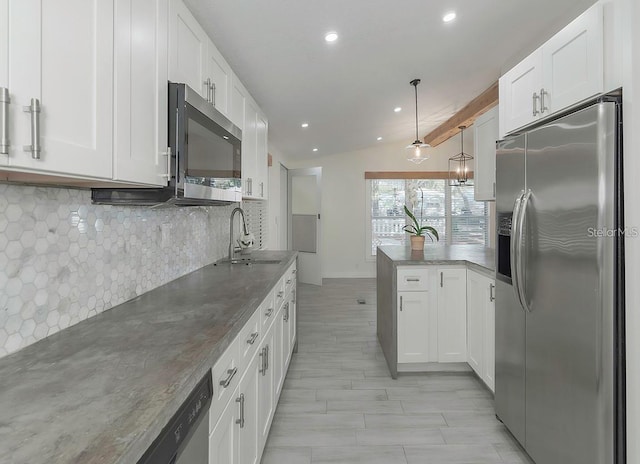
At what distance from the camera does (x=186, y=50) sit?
5.43ft

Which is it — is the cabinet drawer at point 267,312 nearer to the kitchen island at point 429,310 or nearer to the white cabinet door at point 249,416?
the white cabinet door at point 249,416

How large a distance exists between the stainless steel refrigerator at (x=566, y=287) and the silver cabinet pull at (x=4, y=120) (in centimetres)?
170

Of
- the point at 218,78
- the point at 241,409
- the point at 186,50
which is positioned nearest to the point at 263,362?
the point at 241,409

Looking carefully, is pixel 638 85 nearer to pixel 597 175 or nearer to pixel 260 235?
pixel 597 175

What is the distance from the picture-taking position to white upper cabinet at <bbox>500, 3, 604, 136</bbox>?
1.42m

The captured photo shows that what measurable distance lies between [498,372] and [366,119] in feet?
12.3

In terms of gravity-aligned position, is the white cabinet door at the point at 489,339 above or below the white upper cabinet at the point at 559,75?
below

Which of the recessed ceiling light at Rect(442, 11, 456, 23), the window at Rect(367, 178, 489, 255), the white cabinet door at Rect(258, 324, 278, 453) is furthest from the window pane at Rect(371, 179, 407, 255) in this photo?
the white cabinet door at Rect(258, 324, 278, 453)

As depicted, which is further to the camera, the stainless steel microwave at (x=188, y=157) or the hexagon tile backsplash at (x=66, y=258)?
the stainless steel microwave at (x=188, y=157)

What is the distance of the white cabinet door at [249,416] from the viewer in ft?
4.48

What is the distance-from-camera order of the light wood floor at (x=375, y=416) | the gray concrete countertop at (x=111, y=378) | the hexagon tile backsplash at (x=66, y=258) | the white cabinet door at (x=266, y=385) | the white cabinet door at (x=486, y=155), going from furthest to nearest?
the white cabinet door at (x=486, y=155) → the light wood floor at (x=375, y=416) → the white cabinet door at (x=266, y=385) → the hexagon tile backsplash at (x=66, y=258) → the gray concrete countertop at (x=111, y=378)

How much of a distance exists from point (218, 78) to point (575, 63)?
174 centimetres

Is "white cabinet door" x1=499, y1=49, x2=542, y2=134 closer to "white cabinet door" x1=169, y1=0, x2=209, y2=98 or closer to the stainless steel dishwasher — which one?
"white cabinet door" x1=169, y1=0, x2=209, y2=98

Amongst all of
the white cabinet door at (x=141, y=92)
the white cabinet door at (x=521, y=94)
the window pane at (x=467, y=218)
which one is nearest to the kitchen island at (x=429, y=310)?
the white cabinet door at (x=521, y=94)
